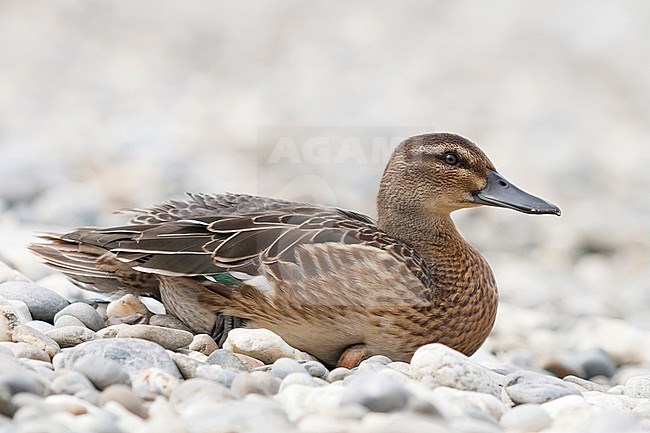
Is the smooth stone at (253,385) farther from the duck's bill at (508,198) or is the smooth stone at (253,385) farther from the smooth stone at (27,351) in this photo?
the duck's bill at (508,198)

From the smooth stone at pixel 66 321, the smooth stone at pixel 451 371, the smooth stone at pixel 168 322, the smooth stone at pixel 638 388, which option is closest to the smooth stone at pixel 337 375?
the smooth stone at pixel 451 371

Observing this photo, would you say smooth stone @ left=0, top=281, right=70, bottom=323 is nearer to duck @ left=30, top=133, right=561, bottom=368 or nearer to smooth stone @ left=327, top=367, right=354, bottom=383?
duck @ left=30, top=133, right=561, bottom=368

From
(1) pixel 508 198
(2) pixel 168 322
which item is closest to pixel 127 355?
(2) pixel 168 322

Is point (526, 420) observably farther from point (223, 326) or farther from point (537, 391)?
point (223, 326)

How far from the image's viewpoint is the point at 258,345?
427 cm

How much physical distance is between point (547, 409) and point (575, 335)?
3.85 metres

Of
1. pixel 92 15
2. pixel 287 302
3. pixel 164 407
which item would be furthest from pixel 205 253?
pixel 92 15

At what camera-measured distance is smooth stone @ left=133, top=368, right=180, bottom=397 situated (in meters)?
3.36

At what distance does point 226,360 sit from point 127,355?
51cm

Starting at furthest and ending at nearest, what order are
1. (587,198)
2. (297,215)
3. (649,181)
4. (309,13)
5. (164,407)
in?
1. (309,13)
2. (649,181)
3. (587,198)
4. (297,215)
5. (164,407)

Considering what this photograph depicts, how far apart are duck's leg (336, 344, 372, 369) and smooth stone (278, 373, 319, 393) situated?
93 cm

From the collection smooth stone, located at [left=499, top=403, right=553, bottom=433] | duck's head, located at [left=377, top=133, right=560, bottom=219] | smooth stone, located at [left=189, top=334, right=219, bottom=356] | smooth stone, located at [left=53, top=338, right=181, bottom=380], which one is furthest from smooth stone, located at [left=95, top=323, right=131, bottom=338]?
smooth stone, located at [left=499, top=403, right=553, bottom=433]

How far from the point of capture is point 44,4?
69.9 ft

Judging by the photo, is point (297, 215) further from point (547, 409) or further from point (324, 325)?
point (547, 409)
